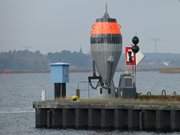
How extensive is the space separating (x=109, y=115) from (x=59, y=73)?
7995 mm

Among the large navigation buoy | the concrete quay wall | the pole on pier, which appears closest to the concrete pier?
the concrete quay wall

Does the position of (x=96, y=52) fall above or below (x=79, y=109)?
above

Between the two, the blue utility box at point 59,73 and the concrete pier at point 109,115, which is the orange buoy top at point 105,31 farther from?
the concrete pier at point 109,115

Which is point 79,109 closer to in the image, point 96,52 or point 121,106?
point 121,106

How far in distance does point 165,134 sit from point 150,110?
7.93 ft

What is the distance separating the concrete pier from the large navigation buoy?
241 inches

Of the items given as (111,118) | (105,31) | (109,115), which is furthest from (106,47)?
(111,118)

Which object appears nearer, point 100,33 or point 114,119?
point 114,119

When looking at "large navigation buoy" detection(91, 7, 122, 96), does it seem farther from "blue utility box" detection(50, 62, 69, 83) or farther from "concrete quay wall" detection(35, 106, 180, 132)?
"concrete quay wall" detection(35, 106, 180, 132)

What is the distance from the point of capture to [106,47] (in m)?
68.1

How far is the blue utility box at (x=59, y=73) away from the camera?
67750mm

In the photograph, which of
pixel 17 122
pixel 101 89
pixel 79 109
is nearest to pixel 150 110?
pixel 79 109

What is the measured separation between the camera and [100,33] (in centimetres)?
6812

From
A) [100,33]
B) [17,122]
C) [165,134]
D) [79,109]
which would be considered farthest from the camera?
[17,122]
